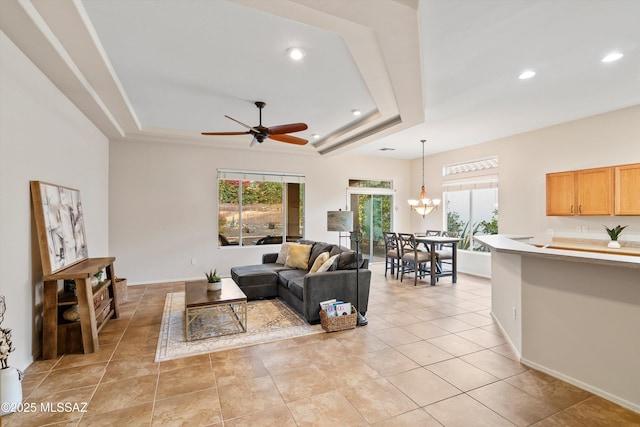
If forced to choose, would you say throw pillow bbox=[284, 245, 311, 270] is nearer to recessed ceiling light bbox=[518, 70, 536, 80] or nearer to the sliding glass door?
the sliding glass door

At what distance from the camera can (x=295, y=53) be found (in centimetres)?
304

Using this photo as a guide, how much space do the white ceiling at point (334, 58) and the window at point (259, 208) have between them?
6.19 feet

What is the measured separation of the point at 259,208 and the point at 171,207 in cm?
181

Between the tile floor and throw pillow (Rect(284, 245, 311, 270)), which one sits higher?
throw pillow (Rect(284, 245, 311, 270))

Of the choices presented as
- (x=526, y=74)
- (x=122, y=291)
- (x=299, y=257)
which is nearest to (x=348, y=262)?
(x=299, y=257)

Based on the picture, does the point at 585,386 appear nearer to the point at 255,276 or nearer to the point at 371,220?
the point at 255,276

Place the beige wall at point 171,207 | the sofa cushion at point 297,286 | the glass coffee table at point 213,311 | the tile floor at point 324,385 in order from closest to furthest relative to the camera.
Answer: the tile floor at point 324,385 → the glass coffee table at point 213,311 → the sofa cushion at point 297,286 → the beige wall at point 171,207

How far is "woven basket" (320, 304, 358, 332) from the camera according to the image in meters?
3.61

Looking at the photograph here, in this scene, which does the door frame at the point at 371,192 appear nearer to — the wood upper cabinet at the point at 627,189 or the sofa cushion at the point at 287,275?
the sofa cushion at the point at 287,275

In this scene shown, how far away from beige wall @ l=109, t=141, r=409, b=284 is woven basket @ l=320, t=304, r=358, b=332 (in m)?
3.65

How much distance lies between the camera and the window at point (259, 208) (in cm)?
678

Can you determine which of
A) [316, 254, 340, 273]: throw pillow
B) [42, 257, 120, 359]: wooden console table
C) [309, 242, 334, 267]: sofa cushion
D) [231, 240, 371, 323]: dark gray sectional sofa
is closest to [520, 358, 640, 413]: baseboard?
[231, 240, 371, 323]: dark gray sectional sofa

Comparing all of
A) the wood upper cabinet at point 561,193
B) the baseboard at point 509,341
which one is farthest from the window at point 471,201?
the baseboard at point 509,341

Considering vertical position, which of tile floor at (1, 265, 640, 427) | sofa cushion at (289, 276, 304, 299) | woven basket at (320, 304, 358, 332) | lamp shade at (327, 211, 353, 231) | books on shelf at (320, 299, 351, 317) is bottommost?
tile floor at (1, 265, 640, 427)
